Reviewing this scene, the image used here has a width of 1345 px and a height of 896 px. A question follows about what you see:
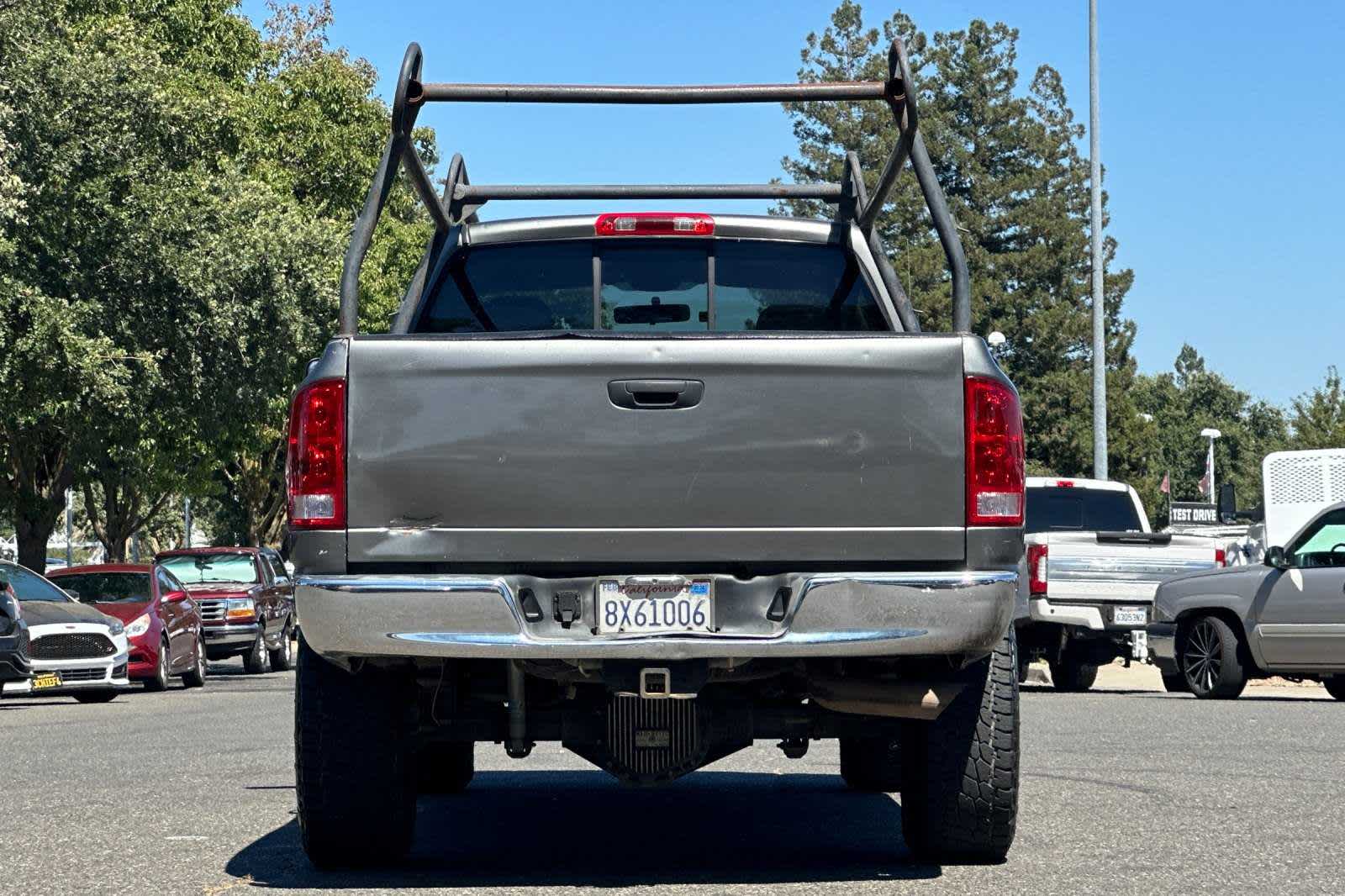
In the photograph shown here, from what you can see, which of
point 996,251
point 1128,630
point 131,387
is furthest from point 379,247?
point 996,251

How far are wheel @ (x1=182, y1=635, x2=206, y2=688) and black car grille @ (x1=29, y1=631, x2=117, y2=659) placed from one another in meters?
4.13

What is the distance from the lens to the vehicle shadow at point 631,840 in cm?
698

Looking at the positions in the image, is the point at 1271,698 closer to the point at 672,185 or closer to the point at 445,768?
the point at 445,768

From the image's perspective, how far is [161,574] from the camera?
25547mm

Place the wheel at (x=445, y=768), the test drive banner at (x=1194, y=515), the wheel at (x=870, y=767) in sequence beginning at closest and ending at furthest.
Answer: the wheel at (x=445, y=768)
the wheel at (x=870, y=767)
the test drive banner at (x=1194, y=515)

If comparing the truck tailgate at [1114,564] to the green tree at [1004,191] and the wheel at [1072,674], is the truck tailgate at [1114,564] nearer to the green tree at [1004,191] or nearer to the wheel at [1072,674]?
the wheel at [1072,674]

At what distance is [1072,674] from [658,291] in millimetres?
13155

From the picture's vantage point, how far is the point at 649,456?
6.25 meters

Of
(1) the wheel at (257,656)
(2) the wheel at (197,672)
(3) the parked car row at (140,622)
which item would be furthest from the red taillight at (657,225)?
(1) the wheel at (257,656)

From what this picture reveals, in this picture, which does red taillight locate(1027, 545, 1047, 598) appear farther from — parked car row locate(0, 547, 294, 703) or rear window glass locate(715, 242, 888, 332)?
rear window glass locate(715, 242, 888, 332)

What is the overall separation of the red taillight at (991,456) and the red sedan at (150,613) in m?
17.9

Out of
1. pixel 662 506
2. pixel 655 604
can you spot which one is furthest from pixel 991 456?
pixel 655 604

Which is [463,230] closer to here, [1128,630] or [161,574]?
[1128,630]

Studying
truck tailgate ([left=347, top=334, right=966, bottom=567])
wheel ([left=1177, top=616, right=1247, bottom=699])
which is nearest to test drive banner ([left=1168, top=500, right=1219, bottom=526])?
wheel ([left=1177, top=616, right=1247, bottom=699])
